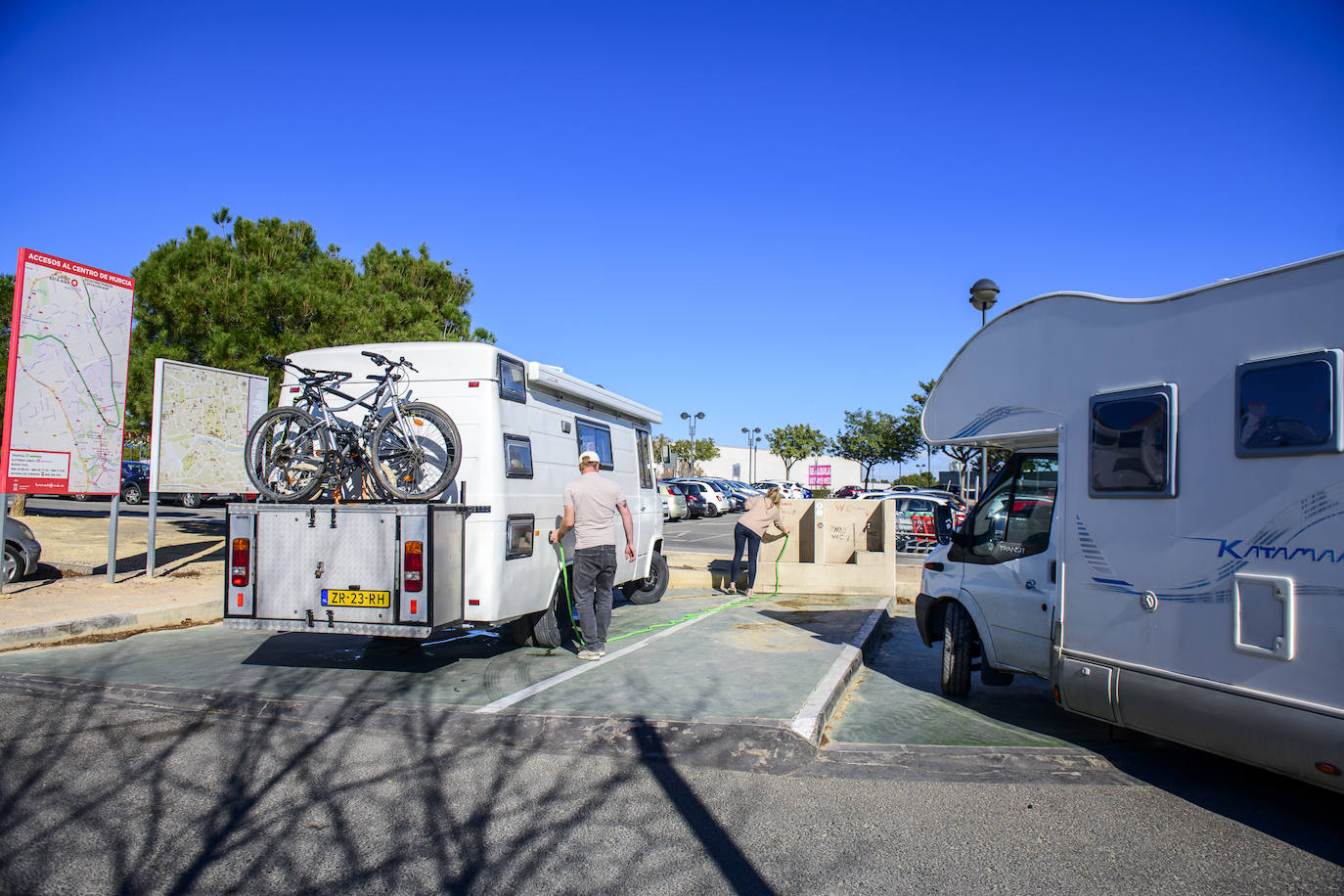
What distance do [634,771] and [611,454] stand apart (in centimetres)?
487

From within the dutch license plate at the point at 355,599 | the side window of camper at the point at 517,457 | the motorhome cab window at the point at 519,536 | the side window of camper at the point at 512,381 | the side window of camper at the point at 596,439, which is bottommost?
the dutch license plate at the point at 355,599

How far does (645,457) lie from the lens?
10547 mm

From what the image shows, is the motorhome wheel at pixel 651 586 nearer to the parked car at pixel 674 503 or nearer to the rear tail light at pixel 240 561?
Answer: the rear tail light at pixel 240 561

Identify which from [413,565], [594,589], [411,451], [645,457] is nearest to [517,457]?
[411,451]

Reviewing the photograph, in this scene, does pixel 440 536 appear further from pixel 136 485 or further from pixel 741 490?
pixel 741 490

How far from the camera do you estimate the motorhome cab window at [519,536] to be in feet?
22.2

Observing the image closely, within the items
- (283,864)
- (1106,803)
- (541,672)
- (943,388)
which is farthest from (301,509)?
(1106,803)

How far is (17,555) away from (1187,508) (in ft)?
42.6

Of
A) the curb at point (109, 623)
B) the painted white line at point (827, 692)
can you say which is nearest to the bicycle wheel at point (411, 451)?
the painted white line at point (827, 692)

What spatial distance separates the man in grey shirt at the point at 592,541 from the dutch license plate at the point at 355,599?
1690 millimetres

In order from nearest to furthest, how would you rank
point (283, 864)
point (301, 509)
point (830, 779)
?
1. point (283, 864)
2. point (830, 779)
3. point (301, 509)

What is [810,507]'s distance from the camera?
559 inches

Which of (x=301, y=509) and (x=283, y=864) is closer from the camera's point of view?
(x=283, y=864)

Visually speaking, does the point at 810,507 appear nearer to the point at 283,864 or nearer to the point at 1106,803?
the point at 1106,803
